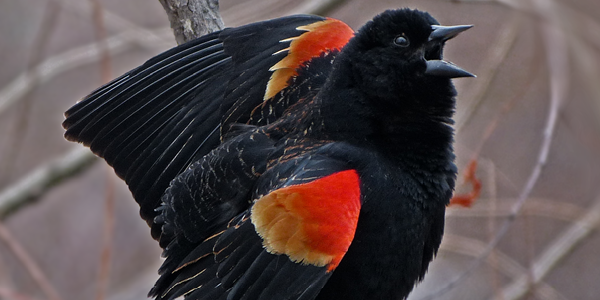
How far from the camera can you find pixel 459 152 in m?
4.02


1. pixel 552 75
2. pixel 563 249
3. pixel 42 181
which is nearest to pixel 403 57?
pixel 552 75

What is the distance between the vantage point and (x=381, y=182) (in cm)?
240

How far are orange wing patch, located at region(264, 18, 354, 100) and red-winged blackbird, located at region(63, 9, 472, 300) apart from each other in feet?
0.04

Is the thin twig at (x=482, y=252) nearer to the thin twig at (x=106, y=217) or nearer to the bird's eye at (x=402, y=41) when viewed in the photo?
the bird's eye at (x=402, y=41)

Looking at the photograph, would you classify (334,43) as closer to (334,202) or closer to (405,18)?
(405,18)

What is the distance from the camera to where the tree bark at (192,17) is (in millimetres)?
3039

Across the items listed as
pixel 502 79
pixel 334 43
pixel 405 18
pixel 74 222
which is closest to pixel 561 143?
pixel 502 79

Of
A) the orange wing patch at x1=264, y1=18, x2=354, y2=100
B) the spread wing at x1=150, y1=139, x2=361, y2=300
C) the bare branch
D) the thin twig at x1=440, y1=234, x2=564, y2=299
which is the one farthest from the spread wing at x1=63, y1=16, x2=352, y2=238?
the thin twig at x1=440, y1=234, x2=564, y2=299

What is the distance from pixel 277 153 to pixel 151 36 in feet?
4.81

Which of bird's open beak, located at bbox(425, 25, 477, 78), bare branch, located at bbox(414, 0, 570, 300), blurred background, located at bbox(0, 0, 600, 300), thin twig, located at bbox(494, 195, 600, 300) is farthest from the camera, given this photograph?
thin twig, located at bbox(494, 195, 600, 300)

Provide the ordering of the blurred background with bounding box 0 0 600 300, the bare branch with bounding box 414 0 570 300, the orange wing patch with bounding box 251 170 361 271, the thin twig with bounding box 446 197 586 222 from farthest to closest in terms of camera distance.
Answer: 1. the thin twig with bounding box 446 197 586 222
2. the blurred background with bounding box 0 0 600 300
3. the bare branch with bounding box 414 0 570 300
4. the orange wing patch with bounding box 251 170 361 271

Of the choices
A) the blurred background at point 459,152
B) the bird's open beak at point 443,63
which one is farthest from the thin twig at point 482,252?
the bird's open beak at point 443,63

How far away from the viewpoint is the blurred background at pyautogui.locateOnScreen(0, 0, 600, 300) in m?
3.22

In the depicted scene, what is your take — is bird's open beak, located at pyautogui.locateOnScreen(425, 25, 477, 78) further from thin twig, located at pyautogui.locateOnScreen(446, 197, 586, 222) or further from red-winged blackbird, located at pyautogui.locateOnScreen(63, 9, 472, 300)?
thin twig, located at pyautogui.locateOnScreen(446, 197, 586, 222)
